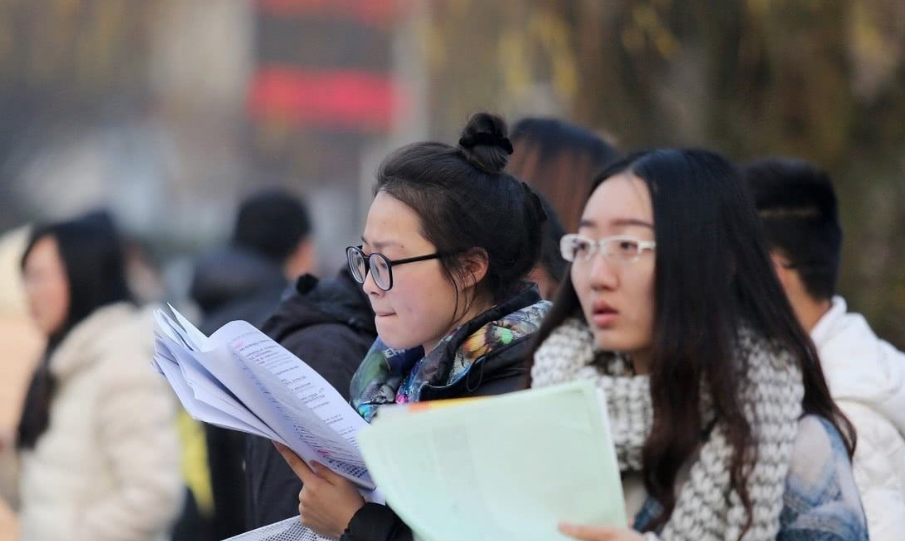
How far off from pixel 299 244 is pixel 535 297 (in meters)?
2.33

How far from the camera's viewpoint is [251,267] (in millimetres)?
4520

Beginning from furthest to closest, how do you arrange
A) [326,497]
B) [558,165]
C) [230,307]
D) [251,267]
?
[251,267], [230,307], [558,165], [326,497]

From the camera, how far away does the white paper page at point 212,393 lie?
2.05 meters

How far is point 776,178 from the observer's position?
121 inches

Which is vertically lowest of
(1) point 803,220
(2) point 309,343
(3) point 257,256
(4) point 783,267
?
(3) point 257,256

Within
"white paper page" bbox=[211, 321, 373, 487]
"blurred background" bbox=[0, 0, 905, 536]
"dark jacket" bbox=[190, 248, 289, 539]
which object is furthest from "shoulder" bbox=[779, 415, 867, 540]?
"blurred background" bbox=[0, 0, 905, 536]

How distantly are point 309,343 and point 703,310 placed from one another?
1.02m

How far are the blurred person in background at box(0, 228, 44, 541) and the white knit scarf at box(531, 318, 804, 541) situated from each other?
2996 mm

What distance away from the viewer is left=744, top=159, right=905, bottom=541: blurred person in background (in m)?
2.52

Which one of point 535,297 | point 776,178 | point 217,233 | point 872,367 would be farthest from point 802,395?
point 217,233

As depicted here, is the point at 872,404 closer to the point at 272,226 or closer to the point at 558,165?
the point at 558,165

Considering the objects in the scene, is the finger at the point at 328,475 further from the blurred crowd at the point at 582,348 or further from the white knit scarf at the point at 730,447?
the white knit scarf at the point at 730,447

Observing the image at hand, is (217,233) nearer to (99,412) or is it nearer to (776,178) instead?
(99,412)

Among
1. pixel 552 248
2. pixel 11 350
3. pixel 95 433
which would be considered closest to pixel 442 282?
pixel 552 248
